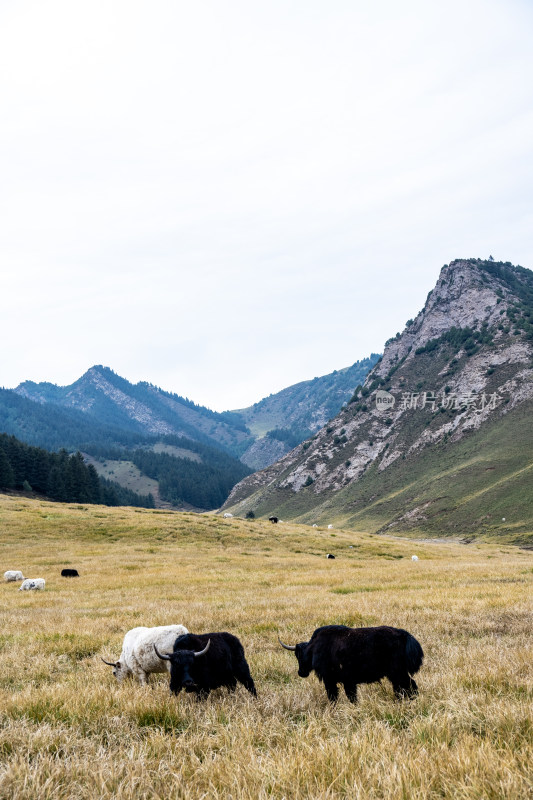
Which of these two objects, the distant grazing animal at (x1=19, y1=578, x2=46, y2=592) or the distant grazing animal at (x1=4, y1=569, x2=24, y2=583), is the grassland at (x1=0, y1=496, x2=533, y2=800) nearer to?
the distant grazing animal at (x1=19, y1=578, x2=46, y2=592)

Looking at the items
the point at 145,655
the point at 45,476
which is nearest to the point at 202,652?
the point at 145,655

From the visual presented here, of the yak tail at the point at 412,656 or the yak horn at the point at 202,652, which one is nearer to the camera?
the yak tail at the point at 412,656

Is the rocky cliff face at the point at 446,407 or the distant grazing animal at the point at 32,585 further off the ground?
the rocky cliff face at the point at 446,407

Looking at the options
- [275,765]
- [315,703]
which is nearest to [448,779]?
[275,765]

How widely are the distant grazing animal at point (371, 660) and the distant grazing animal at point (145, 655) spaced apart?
271cm

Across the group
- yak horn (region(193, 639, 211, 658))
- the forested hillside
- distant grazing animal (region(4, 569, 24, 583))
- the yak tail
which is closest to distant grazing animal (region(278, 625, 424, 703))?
the yak tail

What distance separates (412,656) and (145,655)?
4203 millimetres

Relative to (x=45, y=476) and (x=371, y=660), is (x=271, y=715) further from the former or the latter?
(x=45, y=476)

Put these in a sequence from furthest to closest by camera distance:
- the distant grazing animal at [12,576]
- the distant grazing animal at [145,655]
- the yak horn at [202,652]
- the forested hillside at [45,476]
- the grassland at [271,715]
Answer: the forested hillside at [45,476], the distant grazing animal at [12,576], the distant grazing animal at [145,655], the yak horn at [202,652], the grassland at [271,715]

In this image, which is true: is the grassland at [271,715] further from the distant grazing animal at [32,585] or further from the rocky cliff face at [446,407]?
the rocky cliff face at [446,407]

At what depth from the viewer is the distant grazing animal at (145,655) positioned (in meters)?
7.22

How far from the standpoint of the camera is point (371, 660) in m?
Result: 5.53

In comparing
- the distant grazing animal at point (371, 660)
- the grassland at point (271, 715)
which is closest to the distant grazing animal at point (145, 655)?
the grassland at point (271, 715)

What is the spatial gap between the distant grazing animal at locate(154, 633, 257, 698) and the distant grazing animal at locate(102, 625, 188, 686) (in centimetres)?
91
